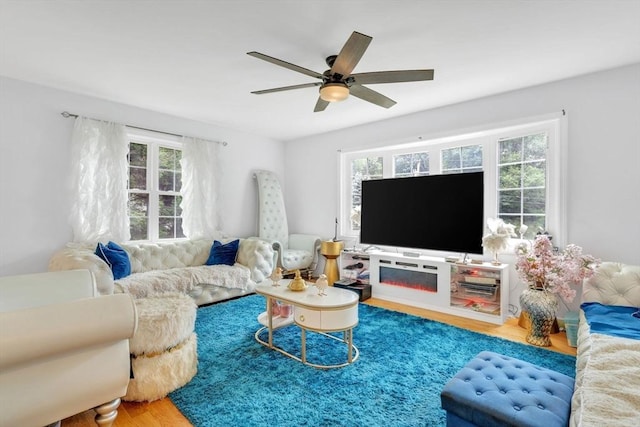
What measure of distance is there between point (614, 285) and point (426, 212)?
1.77m

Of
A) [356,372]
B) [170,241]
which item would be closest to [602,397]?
[356,372]

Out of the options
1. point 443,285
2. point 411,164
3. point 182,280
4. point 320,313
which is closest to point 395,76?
point 320,313

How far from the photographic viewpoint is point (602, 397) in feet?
3.98

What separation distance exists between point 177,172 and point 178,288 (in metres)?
1.83

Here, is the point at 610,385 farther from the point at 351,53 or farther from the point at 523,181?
the point at 523,181

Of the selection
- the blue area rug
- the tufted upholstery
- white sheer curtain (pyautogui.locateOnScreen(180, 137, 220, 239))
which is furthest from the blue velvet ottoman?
white sheer curtain (pyautogui.locateOnScreen(180, 137, 220, 239))

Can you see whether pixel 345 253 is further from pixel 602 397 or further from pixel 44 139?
pixel 44 139

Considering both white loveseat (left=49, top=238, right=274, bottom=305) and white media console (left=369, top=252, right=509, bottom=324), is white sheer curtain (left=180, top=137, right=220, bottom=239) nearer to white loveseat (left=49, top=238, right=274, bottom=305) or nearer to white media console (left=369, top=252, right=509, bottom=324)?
white loveseat (left=49, top=238, right=274, bottom=305)

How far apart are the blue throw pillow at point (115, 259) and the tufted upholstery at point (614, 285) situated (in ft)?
14.4

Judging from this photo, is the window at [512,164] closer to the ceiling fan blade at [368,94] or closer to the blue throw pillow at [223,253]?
the ceiling fan blade at [368,94]

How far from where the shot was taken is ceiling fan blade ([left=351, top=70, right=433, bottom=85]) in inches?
82.2

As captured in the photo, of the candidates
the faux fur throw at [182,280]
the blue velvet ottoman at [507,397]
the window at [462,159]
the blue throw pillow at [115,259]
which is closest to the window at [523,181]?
the window at [462,159]

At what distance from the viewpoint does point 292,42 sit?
2367 mm

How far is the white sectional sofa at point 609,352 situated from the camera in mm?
1140
